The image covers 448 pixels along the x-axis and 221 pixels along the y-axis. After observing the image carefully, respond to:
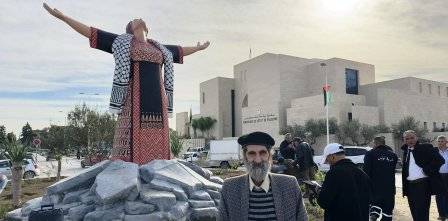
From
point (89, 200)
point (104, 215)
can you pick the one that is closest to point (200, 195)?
point (104, 215)

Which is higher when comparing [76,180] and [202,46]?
[202,46]

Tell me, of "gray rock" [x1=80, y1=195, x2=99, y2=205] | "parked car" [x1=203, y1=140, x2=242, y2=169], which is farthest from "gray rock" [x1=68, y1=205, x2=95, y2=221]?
"parked car" [x1=203, y1=140, x2=242, y2=169]

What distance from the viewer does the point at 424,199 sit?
7516 mm

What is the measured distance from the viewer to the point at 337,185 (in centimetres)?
459

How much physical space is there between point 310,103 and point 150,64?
3972 cm

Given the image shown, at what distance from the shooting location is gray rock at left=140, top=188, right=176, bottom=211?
22.7ft

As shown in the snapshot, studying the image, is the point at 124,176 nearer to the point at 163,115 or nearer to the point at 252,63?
the point at 163,115

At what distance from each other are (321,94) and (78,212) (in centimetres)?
4273

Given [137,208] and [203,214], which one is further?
[203,214]

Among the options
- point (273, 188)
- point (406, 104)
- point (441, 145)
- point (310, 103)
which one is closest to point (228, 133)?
point (310, 103)

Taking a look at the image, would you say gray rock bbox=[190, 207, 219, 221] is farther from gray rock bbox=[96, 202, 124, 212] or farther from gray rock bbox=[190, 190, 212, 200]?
gray rock bbox=[96, 202, 124, 212]

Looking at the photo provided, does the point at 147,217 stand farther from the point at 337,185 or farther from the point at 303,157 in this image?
the point at 303,157

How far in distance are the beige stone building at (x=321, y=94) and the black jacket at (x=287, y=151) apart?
32930mm

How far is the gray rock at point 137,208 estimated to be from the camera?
6.75 metres
